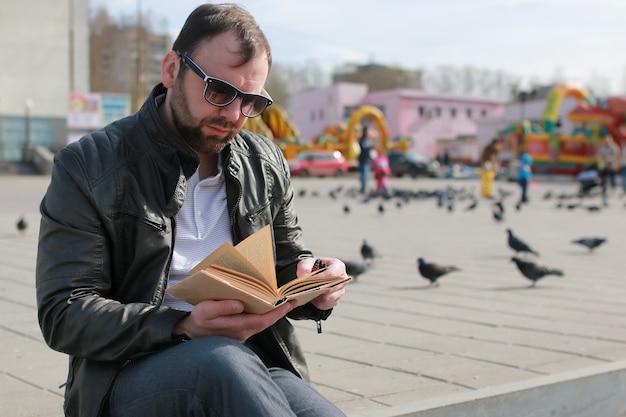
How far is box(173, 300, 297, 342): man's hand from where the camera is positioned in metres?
2.03

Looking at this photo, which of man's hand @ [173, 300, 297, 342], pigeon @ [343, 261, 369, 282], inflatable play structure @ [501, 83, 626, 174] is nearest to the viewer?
man's hand @ [173, 300, 297, 342]

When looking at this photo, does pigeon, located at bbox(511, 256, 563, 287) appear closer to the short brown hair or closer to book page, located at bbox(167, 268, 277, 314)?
the short brown hair

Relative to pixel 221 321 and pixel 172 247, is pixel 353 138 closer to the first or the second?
pixel 172 247

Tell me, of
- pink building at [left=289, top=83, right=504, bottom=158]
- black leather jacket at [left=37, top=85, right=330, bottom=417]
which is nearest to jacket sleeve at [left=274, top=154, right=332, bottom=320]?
black leather jacket at [left=37, top=85, right=330, bottom=417]

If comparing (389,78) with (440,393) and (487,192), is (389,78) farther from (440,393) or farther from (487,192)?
Answer: (440,393)

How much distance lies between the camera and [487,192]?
21531mm

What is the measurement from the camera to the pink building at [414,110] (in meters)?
73.8

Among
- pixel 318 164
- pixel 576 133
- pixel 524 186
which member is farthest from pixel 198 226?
pixel 576 133

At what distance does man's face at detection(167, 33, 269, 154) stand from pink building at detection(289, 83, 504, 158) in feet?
226

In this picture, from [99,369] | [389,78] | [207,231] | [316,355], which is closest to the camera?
[99,369]

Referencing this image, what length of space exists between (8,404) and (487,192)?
19.2 m

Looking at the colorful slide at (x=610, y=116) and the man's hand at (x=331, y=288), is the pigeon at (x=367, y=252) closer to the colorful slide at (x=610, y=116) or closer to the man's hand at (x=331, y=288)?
the man's hand at (x=331, y=288)

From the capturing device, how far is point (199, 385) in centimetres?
195

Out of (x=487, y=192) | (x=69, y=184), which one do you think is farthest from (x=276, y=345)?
(x=487, y=192)
